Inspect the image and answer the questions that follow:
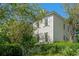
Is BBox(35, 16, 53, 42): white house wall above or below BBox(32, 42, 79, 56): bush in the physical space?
above

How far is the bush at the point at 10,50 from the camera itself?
13.1ft

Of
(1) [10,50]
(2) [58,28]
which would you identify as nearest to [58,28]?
(2) [58,28]

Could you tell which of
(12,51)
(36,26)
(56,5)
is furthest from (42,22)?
(12,51)

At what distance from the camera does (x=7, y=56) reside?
3965 millimetres

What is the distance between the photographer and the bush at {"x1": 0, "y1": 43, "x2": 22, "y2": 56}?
398 centimetres

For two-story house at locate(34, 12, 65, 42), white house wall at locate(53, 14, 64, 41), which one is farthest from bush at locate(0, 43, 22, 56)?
white house wall at locate(53, 14, 64, 41)

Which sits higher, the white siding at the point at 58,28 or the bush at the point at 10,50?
the white siding at the point at 58,28

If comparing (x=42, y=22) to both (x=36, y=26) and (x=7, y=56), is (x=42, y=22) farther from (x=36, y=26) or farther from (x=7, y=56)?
(x=7, y=56)

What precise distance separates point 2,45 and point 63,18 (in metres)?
1.15

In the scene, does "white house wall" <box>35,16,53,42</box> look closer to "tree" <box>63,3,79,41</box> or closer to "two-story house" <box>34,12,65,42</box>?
"two-story house" <box>34,12,65,42</box>

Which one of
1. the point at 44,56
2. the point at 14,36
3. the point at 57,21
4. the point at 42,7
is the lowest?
the point at 44,56

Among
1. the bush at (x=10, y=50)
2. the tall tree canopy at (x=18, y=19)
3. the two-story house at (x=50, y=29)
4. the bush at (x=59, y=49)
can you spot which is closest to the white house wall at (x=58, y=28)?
the two-story house at (x=50, y=29)

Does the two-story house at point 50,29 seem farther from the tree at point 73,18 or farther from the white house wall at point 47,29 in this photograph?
the tree at point 73,18

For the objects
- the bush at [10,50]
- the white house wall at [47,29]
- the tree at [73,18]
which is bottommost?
the bush at [10,50]
